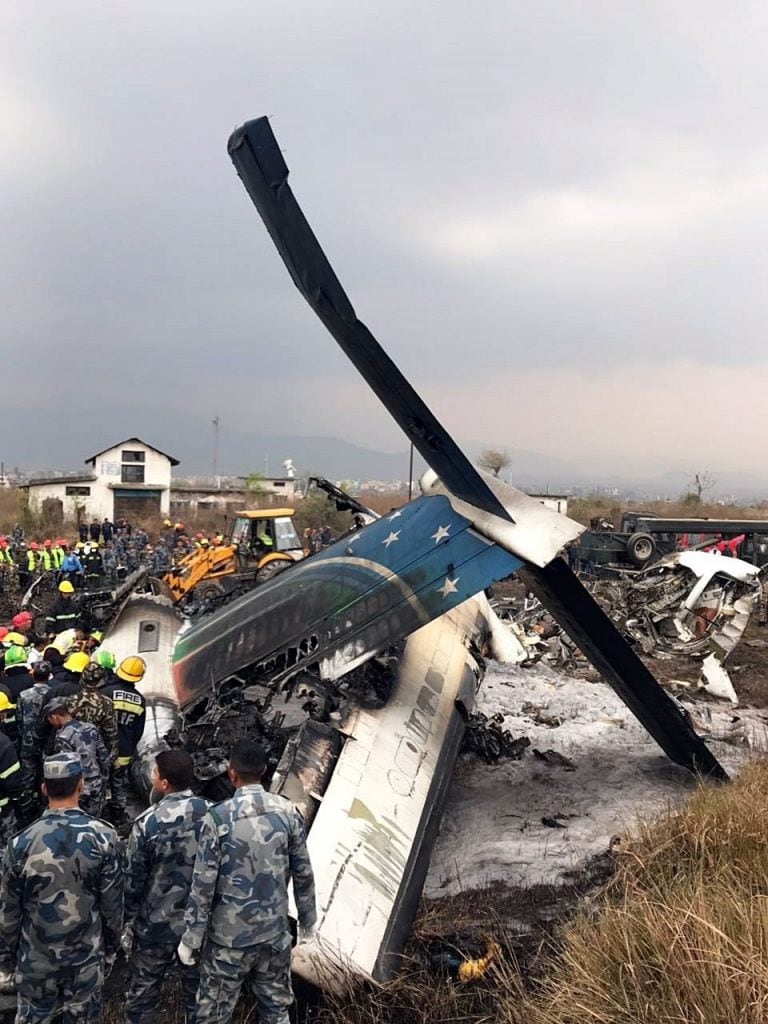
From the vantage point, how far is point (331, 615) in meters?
6.62

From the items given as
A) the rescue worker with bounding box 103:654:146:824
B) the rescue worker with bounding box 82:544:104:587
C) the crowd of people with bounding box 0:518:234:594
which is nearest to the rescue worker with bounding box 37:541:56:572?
the crowd of people with bounding box 0:518:234:594

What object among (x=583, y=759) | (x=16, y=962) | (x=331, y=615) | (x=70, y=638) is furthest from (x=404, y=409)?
(x=70, y=638)

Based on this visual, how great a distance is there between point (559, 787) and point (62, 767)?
593 cm

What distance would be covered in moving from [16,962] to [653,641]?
13008 millimetres

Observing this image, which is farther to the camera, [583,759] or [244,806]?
[583,759]

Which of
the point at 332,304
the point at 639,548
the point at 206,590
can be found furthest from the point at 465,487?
the point at 639,548

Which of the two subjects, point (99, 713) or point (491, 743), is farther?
point (491, 743)

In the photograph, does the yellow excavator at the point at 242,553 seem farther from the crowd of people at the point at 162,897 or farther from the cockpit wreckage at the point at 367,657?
the crowd of people at the point at 162,897

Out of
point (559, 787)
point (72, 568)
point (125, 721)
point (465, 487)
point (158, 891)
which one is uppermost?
point (465, 487)

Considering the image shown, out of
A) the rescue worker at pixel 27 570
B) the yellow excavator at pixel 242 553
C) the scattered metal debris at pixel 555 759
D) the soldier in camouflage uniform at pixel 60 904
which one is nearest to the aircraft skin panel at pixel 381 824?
the soldier in camouflage uniform at pixel 60 904

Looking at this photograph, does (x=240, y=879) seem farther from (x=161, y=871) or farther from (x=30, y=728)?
(x=30, y=728)

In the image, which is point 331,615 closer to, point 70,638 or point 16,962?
point 16,962

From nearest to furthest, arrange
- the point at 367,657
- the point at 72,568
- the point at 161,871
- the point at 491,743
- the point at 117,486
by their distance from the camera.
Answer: the point at 161,871 < the point at 367,657 < the point at 491,743 < the point at 72,568 < the point at 117,486

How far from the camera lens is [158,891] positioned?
414 cm
